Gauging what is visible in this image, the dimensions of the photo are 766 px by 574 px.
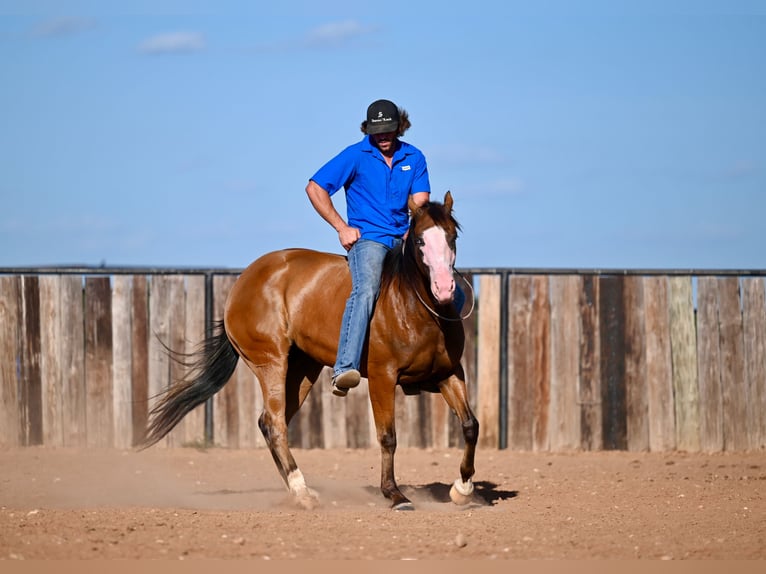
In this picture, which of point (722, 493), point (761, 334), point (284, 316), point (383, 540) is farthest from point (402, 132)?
point (761, 334)

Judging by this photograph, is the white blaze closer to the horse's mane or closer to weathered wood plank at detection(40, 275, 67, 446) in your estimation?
the horse's mane

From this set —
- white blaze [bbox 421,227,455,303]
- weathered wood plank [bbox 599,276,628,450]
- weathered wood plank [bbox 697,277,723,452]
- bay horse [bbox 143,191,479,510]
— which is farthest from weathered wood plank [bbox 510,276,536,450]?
white blaze [bbox 421,227,455,303]

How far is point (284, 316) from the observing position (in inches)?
338

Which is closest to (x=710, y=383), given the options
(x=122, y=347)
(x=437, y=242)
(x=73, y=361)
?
(x=437, y=242)

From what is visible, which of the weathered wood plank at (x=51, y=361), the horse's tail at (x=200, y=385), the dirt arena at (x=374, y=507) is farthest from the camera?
the weathered wood plank at (x=51, y=361)

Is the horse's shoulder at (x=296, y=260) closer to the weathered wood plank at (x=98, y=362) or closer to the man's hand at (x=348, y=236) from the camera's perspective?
the man's hand at (x=348, y=236)

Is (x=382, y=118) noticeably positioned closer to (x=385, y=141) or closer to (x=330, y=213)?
(x=385, y=141)

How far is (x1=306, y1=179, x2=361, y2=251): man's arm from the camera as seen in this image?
809 cm

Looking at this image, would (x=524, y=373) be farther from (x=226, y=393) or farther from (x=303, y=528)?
(x=303, y=528)

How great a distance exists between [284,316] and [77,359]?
4.74 m

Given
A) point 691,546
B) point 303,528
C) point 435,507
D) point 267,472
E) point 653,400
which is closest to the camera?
point 691,546

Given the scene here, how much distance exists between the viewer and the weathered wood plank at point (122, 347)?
12320 mm

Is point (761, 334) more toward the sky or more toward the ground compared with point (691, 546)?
more toward the sky

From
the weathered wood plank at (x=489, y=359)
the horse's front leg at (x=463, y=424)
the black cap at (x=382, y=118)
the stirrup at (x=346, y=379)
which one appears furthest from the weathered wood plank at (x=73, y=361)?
the horse's front leg at (x=463, y=424)
